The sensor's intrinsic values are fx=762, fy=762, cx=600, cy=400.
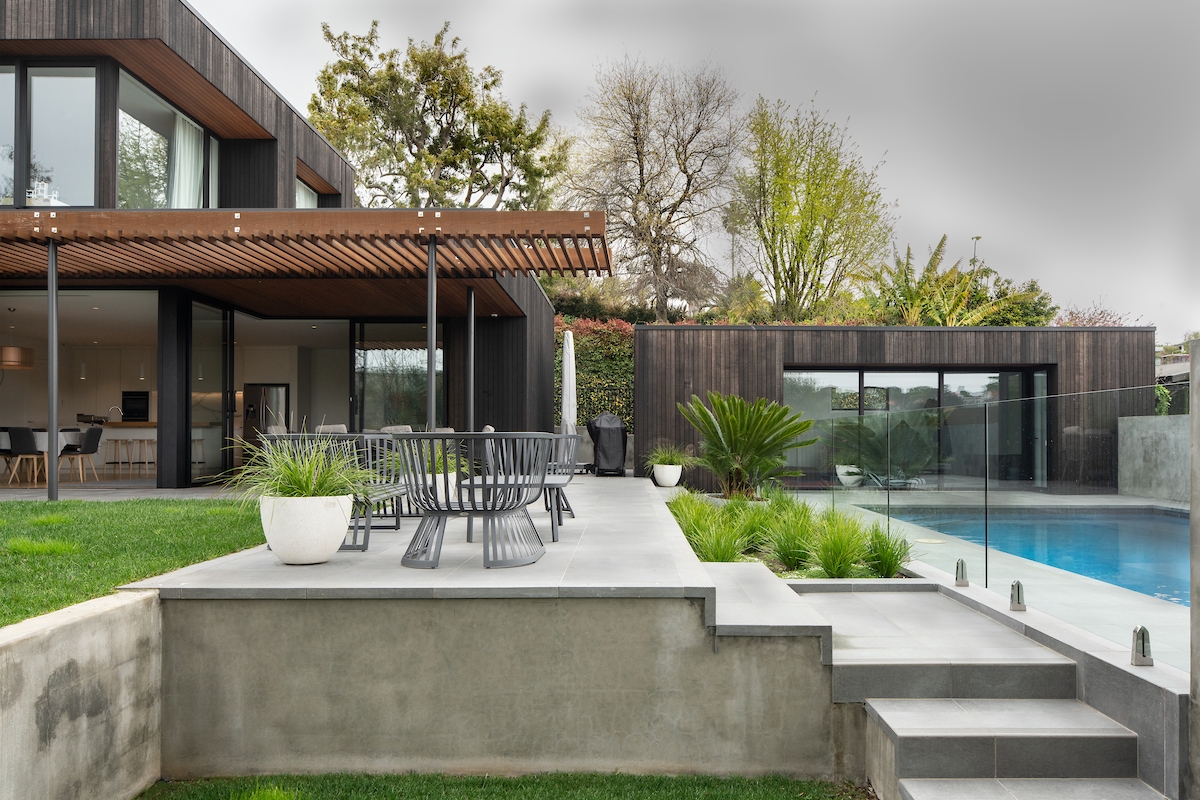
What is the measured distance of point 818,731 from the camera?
3.13m

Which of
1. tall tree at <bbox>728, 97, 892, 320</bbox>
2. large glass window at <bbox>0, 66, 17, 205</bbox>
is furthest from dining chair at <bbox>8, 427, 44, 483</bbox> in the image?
tall tree at <bbox>728, 97, 892, 320</bbox>

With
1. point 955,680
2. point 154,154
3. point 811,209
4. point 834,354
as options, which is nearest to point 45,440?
point 154,154

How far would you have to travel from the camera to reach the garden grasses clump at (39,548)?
398 centimetres

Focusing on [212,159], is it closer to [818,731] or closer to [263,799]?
[263,799]

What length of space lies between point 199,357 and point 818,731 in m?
8.88

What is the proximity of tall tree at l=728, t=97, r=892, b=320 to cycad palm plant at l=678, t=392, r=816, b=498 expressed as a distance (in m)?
11.5

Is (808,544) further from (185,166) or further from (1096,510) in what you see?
(185,166)

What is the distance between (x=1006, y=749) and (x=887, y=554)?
99.3 inches

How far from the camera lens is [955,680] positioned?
3.20 meters

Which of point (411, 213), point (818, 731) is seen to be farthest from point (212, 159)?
point (818, 731)

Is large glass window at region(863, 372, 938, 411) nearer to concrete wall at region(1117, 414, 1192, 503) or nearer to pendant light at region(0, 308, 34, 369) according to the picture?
concrete wall at region(1117, 414, 1192, 503)

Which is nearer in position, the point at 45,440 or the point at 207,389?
the point at 45,440

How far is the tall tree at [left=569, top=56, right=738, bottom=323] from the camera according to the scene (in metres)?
21.2

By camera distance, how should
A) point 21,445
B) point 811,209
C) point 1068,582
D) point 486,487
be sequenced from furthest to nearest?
point 811,209, point 21,445, point 486,487, point 1068,582
